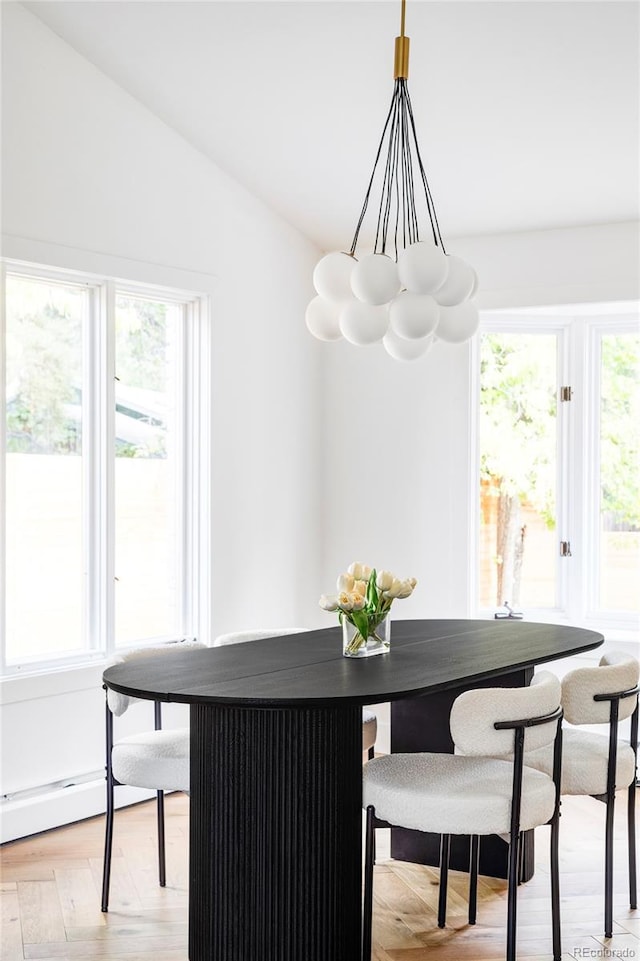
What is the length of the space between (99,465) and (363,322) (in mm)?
1731

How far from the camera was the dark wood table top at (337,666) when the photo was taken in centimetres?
257

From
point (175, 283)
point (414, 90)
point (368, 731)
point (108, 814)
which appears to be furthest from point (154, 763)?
point (414, 90)

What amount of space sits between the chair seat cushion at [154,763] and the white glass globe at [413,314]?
145cm

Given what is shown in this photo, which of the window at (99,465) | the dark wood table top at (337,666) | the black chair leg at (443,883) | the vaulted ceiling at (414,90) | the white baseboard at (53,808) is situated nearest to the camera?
the dark wood table top at (337,666)

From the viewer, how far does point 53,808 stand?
13.4ft

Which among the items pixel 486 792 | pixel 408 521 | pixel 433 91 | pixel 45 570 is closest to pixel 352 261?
pixel 433 91

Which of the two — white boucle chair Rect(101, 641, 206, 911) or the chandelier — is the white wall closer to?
white boucle chair Rect(101, 641, 206, 911)

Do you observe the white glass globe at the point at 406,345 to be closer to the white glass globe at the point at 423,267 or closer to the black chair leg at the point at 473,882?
the white glass globe at the point at 423,267

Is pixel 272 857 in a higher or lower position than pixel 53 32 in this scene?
lower

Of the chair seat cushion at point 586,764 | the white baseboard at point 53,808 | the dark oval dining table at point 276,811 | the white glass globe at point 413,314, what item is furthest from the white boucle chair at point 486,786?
the white baseboard at point 53,808

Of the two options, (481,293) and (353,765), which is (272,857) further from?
(481,293)

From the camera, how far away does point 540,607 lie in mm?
5402

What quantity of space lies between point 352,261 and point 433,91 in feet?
4.12

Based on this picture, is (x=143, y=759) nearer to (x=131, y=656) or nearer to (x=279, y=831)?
(x=131, y=656)
